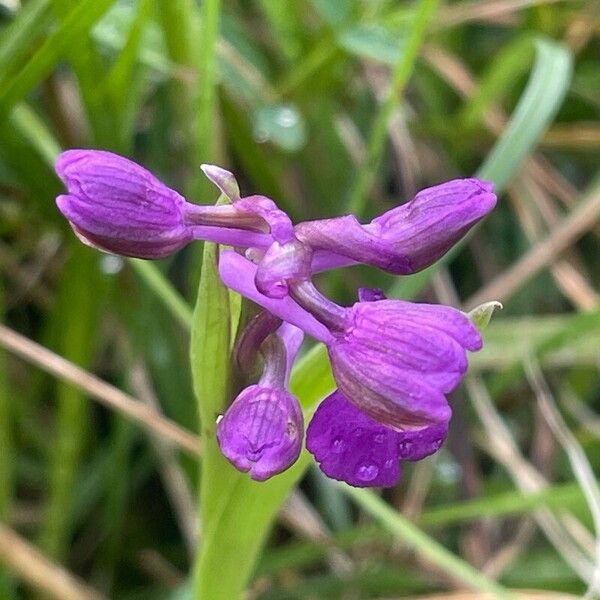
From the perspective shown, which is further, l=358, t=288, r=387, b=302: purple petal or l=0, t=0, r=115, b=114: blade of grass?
l=0, t=0, r=115, b=114: blade of grass

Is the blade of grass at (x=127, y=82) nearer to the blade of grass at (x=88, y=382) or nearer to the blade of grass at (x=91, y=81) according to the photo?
the blade of grass at (x=91, y=81)

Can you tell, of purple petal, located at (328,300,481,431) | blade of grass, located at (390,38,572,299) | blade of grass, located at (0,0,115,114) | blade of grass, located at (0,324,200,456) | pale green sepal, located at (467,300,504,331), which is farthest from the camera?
blade of grass, located at (390,38,572,299)

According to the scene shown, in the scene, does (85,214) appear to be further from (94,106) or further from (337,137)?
(337,137)

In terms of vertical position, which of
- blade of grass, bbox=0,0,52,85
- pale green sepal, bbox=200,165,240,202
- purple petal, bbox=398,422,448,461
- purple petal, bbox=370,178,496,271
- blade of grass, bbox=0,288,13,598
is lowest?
blade of grass, bbox=0,288,13,598

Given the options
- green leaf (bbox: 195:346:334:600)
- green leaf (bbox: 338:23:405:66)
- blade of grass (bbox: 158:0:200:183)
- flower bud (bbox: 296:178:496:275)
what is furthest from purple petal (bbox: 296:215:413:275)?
green leaf (bbox: 338:23:405:66)

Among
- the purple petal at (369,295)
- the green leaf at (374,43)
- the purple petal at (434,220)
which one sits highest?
the purple petal at (434,220)

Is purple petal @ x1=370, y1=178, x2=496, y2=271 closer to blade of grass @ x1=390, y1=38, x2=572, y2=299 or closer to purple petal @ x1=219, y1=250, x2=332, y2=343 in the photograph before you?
purple petal @ x1=219, y1=250, x2=332, y2=343

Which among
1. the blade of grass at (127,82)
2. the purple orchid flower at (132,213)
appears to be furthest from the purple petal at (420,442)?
the blade of grass at (127,82)

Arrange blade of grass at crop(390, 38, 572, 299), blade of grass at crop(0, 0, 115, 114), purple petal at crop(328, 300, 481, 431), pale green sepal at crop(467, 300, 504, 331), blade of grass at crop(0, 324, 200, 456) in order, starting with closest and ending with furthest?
1. purple petal at crop(328, 300, 481, 431)
2. pale green sepal at crop(467, 300, 504, 331)
3. blade of grass at crop(0, 0, 115, 114)
4. blade of grass at crop(0, 324, 200, 456)
5. blade of grass at crop(390, 38, 572, 299)

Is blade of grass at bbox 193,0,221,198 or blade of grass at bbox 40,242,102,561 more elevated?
blade of grass at bbox 193,0,221,198
